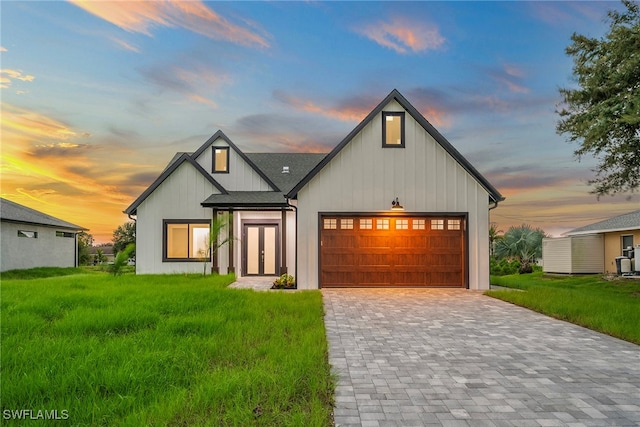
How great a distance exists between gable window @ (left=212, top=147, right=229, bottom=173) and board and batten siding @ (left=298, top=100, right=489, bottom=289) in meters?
6.21

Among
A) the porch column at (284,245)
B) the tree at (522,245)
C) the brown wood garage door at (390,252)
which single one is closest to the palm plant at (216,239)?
the porch column at (284,245)

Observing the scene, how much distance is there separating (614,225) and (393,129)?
18086mm

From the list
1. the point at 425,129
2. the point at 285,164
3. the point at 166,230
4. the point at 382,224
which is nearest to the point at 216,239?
the point at 166,230

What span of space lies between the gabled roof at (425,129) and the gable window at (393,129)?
36 centimetres

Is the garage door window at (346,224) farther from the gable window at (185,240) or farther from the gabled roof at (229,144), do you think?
the gable window at (185,240)

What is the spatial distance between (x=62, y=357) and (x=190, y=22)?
12351 mm

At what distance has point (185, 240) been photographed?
54.0 feet

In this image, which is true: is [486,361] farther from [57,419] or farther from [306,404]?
[57,419]

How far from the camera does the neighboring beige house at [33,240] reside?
2127 cm

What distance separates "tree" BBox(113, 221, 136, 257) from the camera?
41.1 m

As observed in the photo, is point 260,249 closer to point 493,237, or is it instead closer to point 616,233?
point 616,233

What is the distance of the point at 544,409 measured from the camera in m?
3.69

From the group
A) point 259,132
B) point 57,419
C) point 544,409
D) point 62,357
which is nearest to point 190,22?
point 259,132

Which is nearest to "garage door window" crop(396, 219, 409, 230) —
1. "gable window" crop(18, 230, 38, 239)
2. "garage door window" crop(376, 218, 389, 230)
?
"garage door window" crop(376, 218, 389, 230)
